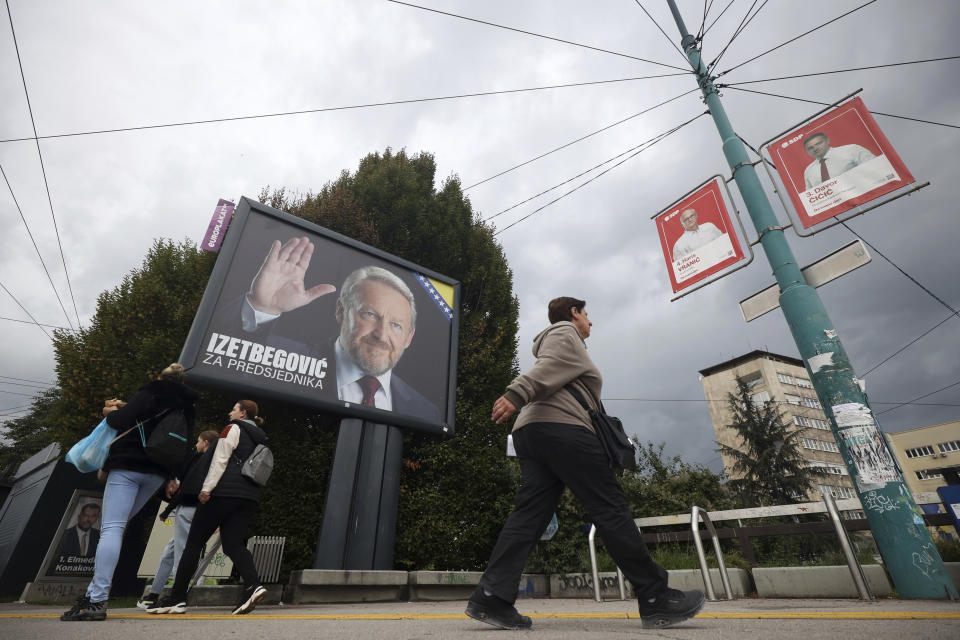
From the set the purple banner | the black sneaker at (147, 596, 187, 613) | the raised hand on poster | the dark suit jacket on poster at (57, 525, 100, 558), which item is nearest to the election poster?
the dark suit jacket on poster at (57, 525, 100, 558)

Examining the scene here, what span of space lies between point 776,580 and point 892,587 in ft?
2.73

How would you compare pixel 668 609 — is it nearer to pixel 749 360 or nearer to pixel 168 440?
pixel 168 440

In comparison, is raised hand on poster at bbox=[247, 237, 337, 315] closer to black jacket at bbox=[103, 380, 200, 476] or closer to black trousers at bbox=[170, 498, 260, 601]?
black jacket at bbox=[103, 380, 200, 476]

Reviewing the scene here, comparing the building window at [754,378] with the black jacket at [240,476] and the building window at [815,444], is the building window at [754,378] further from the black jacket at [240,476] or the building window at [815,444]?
the black jacket at [240,476]

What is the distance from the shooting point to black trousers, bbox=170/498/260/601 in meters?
3.31

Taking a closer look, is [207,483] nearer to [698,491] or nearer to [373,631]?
[373,631]

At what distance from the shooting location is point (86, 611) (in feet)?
9.04

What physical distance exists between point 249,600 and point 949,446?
224 ft

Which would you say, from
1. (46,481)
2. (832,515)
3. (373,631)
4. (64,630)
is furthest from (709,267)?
(46,481)

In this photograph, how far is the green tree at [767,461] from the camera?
2233 centimetres

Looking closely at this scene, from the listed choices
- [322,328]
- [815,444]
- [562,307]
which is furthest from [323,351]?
[815,444]

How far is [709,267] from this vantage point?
5.54 meters

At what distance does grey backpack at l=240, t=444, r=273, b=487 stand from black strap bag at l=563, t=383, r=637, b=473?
8.36ft

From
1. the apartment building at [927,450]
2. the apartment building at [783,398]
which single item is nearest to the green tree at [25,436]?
the apartment building at [783,398]
